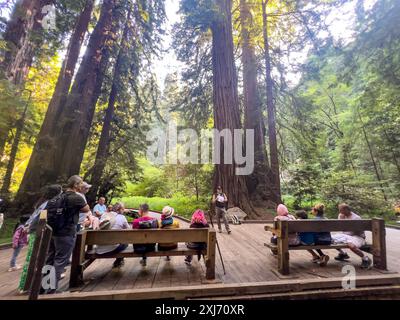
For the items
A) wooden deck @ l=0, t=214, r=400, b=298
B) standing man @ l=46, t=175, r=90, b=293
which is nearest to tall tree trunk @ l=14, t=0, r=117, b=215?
wooden deck @ l=0, t=214, r=400, b=298

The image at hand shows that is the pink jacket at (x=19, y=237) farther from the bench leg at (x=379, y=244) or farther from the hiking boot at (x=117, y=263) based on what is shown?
the bench leg at (x=379, y=244)

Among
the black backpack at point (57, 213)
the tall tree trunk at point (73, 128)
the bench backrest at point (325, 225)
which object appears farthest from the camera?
the tall tree trunk at point (73, 128)

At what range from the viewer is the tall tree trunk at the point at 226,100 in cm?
876

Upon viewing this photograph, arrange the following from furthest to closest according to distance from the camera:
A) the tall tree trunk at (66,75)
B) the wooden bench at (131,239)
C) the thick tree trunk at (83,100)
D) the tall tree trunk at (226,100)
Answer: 1. the tall tree trunk at (226,100)
2. the thick tree trunk at (83,100)
3. the tall tree trunk at (66,75)
4. the wooden bench at (131,239)

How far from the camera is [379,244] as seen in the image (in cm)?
349

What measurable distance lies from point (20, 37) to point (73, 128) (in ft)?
11.1

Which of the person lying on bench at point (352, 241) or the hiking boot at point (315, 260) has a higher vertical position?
the person lying on bench at point (352, 241)

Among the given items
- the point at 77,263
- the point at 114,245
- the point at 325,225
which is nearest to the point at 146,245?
the point at 114,245

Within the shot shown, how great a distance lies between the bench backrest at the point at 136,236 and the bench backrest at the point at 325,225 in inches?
60.9

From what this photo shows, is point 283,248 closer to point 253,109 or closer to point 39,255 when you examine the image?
point 39,255

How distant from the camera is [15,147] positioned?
8.41 metres

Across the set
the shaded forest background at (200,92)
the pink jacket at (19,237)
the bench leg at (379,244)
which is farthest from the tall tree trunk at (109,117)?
the bench leg at (379,244)
